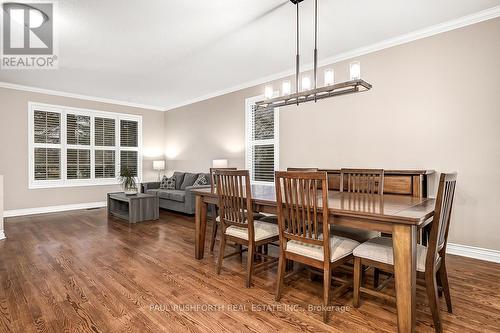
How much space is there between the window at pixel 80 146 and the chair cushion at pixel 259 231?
17.2ft

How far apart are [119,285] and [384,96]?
3.77m

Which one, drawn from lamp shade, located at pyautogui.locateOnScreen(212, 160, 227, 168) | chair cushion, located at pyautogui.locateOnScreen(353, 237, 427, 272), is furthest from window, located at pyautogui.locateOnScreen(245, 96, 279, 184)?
chair cushion, located at pyautogui.locateOnScreen(353, 237, 427, 272)

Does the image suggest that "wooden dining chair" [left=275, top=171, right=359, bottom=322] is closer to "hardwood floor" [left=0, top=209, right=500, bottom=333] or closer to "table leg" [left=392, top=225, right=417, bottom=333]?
"hardwood floor" [left=0, top=209, right=500, bottom=333]

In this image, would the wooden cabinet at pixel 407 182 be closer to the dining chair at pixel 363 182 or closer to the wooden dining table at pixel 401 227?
the dining chair at pixel 363 182

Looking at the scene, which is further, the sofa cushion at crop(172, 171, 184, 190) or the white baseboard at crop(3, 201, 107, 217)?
the sofa cushion at crop(172, 171, 184, 190)

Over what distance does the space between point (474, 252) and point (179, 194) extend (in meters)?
4.63

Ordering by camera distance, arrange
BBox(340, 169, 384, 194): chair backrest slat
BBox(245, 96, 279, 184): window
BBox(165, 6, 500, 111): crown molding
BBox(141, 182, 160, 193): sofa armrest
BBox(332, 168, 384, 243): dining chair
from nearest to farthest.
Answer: BBox(332, 168, 384, 243): dining chair → BBox(340, 169, 384, 194): chair backrest slat → BBox(165, 6, 500, 111): crown molding → BBox(245, 96, 279, 184): window → BBox(141, 182, 160, 193): sofa armrest

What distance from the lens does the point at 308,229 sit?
6.47 ft

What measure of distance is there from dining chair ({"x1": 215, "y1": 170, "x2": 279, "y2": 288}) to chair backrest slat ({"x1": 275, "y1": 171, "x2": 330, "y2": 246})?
1.19ft

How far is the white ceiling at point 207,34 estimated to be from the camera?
2801 mm

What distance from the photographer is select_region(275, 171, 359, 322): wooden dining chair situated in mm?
1891

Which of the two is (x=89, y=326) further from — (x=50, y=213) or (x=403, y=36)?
(x=50, y=213)

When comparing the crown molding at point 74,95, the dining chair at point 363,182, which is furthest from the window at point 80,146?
the dining chair at point 363,182

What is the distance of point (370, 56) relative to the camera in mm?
3811
